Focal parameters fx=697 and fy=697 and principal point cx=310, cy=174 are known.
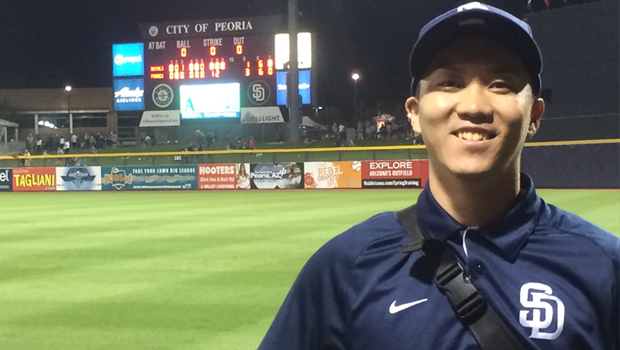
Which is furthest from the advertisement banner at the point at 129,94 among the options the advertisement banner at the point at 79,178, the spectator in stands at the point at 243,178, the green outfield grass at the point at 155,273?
the green outfield grass at the point at 155,273

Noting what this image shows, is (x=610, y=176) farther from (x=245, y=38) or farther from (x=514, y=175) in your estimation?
(x=514, y=175)

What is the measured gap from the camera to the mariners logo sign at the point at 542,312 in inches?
61.0

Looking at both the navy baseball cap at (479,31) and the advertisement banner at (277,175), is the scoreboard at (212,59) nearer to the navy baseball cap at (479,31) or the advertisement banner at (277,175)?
the advertisement banner at (277,175)

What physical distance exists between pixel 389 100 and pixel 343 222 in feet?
215

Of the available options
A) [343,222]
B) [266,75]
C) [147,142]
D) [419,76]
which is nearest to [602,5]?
[343,222]

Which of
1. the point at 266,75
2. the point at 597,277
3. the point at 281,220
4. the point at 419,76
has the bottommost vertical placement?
the point at 281,220

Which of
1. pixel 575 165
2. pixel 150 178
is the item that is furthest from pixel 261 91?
pixel 575 165

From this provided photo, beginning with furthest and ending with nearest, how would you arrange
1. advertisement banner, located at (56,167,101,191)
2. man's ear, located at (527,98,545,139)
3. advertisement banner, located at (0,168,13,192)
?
advertisement banner, located at (0,168,13,192) → advertisement banner, located at (56,167,101,191) → man's ear, located at (527,98,545,139)

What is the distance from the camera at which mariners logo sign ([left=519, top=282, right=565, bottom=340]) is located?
155 cm

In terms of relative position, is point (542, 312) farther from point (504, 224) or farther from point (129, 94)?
point (129, 94)

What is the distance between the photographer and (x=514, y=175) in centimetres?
178

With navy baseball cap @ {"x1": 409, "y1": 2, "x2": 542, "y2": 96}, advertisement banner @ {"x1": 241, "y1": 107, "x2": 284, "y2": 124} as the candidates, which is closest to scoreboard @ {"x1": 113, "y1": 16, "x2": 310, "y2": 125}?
advertisement banner @ {"x1": 241, "y1": 107, "x2": 284, "y2": 124}

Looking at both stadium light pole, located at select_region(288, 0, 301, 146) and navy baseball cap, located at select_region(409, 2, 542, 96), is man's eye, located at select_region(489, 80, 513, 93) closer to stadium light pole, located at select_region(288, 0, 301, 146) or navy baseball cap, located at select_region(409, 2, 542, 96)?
navy baseball cap, located at select_region(409, 2, 542, 96)

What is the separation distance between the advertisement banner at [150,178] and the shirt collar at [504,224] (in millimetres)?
27632
